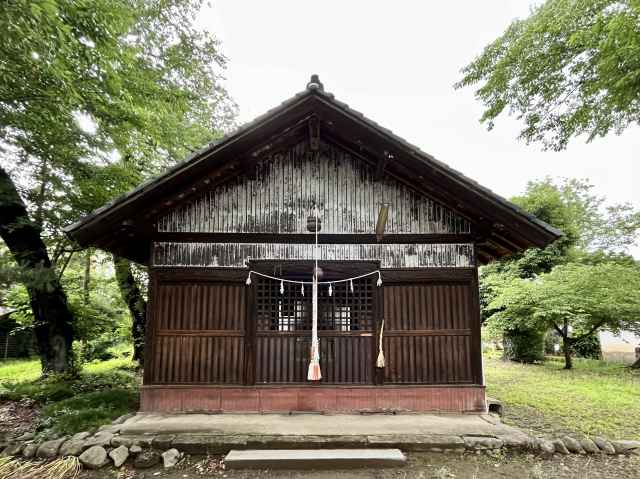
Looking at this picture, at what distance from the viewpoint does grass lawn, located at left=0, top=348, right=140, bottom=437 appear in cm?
631

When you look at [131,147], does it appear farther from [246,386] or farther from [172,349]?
[246,386]

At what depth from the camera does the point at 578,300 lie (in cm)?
1344

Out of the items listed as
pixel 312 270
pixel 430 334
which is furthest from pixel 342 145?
pixel 430 334

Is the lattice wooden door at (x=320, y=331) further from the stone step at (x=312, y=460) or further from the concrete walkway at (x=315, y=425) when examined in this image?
the stone step at (x=312, y=460)

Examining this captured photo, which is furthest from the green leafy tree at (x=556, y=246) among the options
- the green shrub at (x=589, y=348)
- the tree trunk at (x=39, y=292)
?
the tree trunk at (x=39, y=292)

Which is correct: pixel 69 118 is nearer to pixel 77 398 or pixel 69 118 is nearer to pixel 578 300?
pixel 77 398

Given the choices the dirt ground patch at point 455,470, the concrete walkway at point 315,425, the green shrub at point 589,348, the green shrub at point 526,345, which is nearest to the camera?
the dirt ground patch at point 455,470

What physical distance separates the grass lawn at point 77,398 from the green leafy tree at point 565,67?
38.3ft

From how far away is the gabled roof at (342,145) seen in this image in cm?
627

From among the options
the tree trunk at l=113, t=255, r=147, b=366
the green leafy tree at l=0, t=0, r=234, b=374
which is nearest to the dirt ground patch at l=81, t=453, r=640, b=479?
the green leafy tree at l=0, t=0, r=234, b=374

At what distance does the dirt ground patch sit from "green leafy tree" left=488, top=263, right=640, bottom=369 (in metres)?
9.19

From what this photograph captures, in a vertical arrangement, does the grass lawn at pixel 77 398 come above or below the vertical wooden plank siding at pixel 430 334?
below

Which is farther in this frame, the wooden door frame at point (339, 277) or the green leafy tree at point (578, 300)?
the green leafy tree at point (578, 300)

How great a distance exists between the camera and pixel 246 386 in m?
6.75
